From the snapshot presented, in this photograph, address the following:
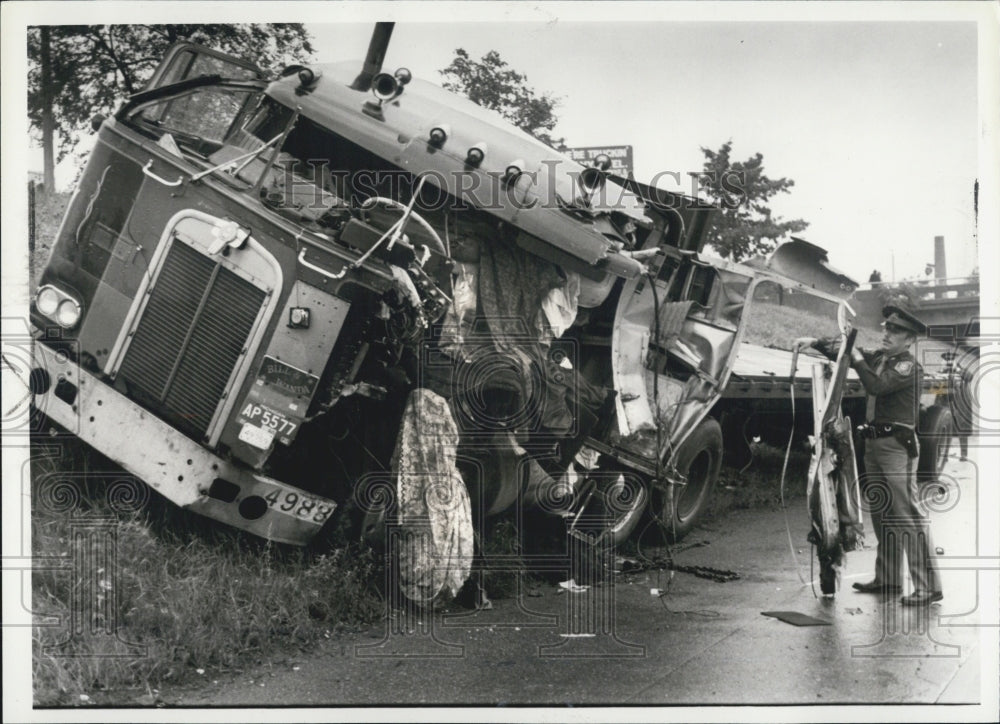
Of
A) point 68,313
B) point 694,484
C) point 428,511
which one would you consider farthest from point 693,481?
point 68,313

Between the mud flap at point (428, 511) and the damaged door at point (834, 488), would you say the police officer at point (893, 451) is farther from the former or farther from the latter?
the mud flap at point (428, 511)

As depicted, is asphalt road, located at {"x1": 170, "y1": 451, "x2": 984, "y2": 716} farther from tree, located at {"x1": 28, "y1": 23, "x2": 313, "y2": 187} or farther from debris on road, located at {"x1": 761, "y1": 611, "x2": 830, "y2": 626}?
tree, located at {"x1": 28, "y1": 23, "x2": 313, "y2": 187}

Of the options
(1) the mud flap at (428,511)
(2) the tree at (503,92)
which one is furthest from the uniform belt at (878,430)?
(2) the tree at (503,92)

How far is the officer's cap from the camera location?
5.48m

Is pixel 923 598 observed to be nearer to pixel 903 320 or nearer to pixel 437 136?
pixel 903 320

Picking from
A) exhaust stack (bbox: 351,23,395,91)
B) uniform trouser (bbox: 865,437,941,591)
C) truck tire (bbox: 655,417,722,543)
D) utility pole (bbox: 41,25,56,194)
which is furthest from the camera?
truck tire (bbox: 655,417,722,543)

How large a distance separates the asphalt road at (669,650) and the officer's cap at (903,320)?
0.80 meters

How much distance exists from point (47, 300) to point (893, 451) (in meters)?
4.54

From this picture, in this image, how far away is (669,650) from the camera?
4938 millimetres

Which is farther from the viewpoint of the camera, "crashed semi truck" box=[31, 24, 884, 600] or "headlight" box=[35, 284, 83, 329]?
"headlight" box=[35, 284, 83, 329]

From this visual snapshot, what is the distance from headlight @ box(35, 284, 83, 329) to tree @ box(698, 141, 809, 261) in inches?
138

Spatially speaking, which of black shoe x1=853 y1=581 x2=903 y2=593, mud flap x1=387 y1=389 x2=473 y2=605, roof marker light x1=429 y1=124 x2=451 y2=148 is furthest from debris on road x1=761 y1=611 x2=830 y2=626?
roof marker light x1=429 y1=124 x2=451 y2=148

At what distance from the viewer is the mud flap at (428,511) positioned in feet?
16.1

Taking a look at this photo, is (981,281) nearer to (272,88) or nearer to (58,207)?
(272,88)
